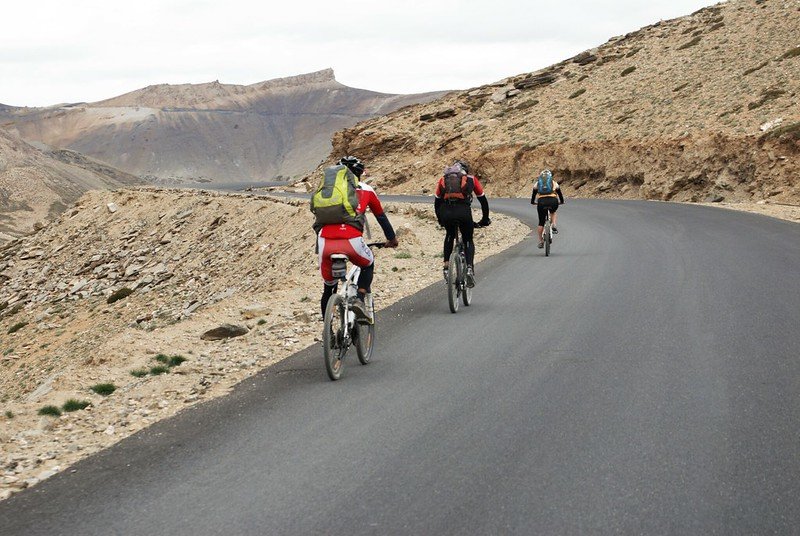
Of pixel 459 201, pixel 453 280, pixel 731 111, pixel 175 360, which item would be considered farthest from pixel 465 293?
pixel 731 111

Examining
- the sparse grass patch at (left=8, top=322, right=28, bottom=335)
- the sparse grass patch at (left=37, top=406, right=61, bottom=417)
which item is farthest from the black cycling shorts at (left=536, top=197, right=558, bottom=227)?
the sparse grass patch at (left=8, top=322, right=28, bottom=335)

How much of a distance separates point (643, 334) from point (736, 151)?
32.9m

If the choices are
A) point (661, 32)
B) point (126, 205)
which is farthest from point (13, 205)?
point (661, 32)

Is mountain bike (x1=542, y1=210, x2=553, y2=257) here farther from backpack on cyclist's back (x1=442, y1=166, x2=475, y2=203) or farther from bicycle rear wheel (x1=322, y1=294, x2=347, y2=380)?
bicycle rear wheel (x1=322, y1=294, x2=347, y2=380)

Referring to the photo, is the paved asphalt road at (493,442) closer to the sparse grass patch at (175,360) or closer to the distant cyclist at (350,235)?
the distant cyclist at (350,235)

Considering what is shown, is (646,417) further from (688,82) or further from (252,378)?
(688,82)

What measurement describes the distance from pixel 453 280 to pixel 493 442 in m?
5.83

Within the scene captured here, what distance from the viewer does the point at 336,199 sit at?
8055mm

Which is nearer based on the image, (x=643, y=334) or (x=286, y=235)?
(x=643, y=334)

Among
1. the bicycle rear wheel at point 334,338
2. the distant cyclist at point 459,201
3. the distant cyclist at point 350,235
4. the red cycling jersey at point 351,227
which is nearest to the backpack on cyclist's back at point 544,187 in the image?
the distant cyclist at point 459,201

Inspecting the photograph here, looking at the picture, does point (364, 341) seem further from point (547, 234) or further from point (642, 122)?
point (642, 122)

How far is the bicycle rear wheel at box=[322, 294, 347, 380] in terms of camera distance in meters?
7.80

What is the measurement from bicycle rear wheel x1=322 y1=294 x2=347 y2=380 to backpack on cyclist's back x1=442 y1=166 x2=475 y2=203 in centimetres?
438

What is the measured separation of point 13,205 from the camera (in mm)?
125375
